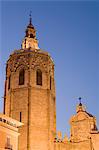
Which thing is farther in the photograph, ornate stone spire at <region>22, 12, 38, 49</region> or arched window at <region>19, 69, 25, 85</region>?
ornate stone spire at <region>22, 12, 38, 49</region>

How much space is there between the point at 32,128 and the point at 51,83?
770 cm

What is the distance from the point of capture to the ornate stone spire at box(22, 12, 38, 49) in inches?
2009

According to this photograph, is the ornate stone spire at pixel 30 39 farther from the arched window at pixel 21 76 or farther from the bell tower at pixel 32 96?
the arched window at pixel 21 76

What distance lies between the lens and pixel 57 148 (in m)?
43.7

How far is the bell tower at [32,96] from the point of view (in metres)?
41.6

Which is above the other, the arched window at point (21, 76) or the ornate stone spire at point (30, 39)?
the ornate stone spire at point (30, 39)

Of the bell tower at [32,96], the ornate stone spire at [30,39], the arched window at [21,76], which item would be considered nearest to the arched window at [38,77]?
the bell tower at [32,96]

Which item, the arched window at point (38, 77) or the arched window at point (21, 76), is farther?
the arched window at point (38, 77)

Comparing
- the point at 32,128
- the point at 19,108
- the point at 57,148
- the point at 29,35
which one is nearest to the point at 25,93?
the point at 19,108

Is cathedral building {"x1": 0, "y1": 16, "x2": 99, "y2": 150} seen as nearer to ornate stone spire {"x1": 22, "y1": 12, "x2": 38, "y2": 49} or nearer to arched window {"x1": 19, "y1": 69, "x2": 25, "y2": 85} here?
arched window {"x1": 19, "y1": 69, "x2": 25, "y2": 85}

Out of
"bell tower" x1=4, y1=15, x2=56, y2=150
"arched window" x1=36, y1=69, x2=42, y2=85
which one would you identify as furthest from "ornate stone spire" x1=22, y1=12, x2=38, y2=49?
"arched window" x1=36, y1=69, x2=42, y2=85

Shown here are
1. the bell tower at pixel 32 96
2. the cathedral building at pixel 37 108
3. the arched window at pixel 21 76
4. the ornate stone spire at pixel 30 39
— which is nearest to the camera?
the bell tower at pixel 32 96

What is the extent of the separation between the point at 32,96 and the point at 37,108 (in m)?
1.63

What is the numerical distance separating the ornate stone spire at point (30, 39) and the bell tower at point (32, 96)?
7.30 feet
